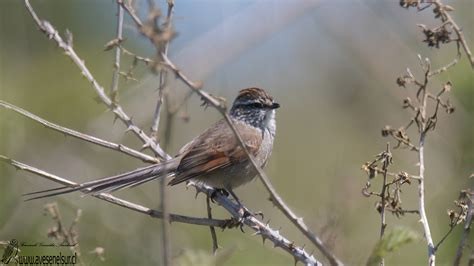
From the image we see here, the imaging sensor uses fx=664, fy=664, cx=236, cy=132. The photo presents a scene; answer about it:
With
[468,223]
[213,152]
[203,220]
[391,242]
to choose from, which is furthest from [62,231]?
[213,152]

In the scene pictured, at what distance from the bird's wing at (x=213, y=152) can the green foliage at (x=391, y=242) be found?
241 cm

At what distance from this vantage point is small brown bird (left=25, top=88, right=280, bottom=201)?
440 centimetres

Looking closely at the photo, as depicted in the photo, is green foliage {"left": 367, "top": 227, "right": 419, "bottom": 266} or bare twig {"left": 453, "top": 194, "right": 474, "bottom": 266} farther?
bare twig {"left": 453, "top": 194, "right": 474, "bottom": 266}

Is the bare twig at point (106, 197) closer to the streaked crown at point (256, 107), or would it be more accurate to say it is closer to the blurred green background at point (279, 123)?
the blurred green background at point (279, 123)

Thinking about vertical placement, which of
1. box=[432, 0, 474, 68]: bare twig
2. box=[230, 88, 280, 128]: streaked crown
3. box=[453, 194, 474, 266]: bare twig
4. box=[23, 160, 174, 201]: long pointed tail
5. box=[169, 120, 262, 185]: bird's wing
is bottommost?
box=[453, 194, 474, 266]: bare twig

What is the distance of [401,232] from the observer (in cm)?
237

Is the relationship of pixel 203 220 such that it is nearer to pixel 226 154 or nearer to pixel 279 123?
pixel 226 154

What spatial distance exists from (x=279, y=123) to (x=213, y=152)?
253 inches

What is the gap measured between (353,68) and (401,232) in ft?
31.4

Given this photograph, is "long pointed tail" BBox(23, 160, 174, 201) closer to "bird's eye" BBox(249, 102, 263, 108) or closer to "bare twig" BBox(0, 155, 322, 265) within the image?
"bare twig" BBox(0, 155, 322, 265)

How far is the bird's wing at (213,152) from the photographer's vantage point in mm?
4785

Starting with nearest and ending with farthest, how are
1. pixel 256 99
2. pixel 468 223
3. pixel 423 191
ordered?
pixel 468 223, pixel 423 191, pixel 256 99

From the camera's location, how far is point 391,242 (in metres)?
2.35

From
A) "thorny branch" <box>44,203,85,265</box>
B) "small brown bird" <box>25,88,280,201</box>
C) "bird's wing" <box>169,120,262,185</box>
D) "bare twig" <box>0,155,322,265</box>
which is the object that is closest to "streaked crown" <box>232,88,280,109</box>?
Result: "small brown bird" <box>25,88,280,201</box>
